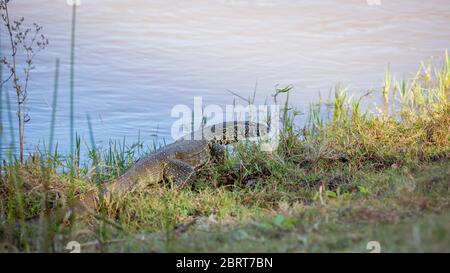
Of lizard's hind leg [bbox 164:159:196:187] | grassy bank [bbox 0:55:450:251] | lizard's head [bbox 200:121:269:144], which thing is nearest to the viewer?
grassy bank [bbox 0:55:450:251]

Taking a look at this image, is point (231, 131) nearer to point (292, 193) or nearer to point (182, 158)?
point (182, 158)

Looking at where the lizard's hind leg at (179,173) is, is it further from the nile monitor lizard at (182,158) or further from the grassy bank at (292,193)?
the grassy bank at (292,193)

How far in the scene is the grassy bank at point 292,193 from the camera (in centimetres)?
371

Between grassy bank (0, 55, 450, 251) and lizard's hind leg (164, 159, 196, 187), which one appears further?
lizard's hind leg (164, 159, 196, 187)

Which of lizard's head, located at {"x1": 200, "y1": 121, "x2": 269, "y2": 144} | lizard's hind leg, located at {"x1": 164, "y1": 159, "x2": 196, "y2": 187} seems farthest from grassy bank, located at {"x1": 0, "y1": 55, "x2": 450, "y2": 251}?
lizard's head, located at {"x1": 200, "y1": 121, "x2": 269, "y2": 144}

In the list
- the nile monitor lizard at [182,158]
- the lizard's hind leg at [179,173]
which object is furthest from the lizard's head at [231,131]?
the lizard's hind leg at [179,173]

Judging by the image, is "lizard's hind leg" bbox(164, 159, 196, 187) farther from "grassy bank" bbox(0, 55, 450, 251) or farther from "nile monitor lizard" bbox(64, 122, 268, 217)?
"grassy bank" bbox(0, 55, 450, 251)

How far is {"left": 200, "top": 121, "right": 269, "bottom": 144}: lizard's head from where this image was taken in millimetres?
7646

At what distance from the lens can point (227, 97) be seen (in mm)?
9508

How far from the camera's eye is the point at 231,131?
26.0 ft

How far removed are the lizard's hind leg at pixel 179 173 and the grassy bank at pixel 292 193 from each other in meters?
0.10

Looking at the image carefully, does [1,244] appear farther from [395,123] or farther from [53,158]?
[395,123]
